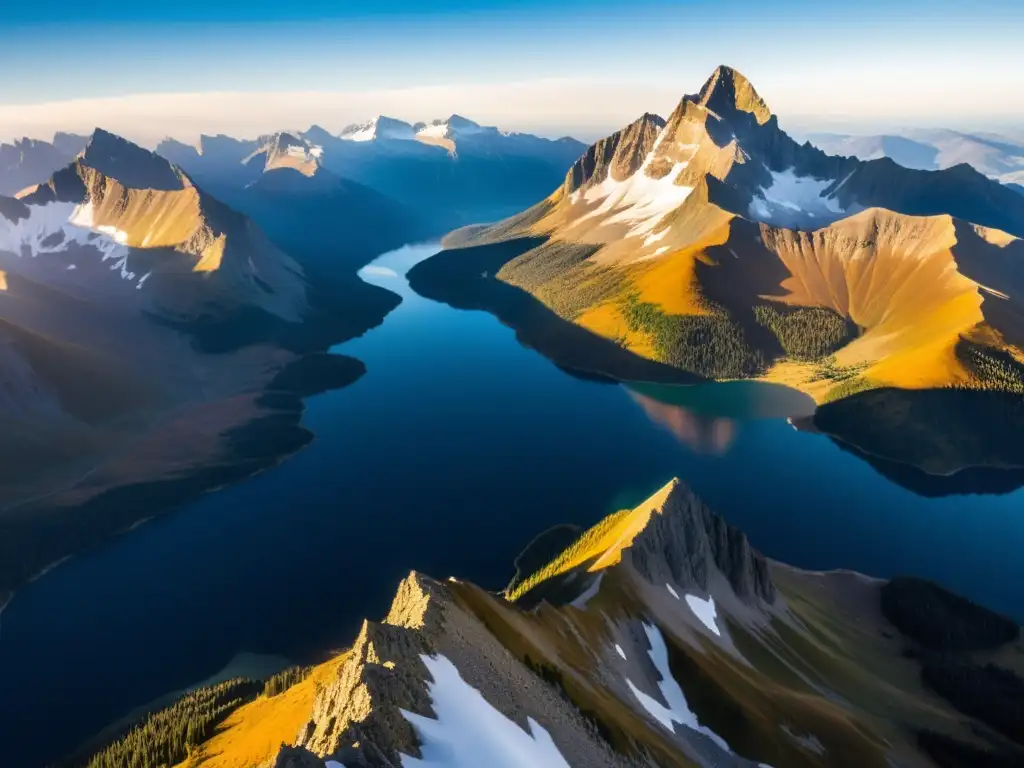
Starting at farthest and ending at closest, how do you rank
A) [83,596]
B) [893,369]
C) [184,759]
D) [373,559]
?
[893,369]
[373,559]
[83,596]
[184,759]

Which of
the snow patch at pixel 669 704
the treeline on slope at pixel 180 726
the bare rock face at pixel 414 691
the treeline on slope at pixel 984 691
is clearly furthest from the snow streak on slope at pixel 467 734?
Result: the treeline on slope at pixel 984 691

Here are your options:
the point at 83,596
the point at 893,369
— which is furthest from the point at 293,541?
the point at 893,369

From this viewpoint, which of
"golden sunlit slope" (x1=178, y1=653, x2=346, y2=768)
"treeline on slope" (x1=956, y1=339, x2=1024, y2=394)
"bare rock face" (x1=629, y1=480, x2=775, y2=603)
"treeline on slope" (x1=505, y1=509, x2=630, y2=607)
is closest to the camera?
"golden sunlit slope" (x1=178, y1=653, x2=346, y2=768)

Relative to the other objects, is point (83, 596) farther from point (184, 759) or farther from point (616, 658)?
point (616, 658)

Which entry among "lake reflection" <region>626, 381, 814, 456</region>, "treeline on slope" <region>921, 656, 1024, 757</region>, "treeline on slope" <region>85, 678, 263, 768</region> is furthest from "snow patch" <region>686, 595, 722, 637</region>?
"lake reflection" <region>626, 381, 814, 456</region>

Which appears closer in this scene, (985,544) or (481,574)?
(481,574)

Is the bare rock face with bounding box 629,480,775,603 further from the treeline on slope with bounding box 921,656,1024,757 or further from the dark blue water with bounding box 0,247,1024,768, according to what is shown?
the dark blue water with bounding box 0,247,1024,768
